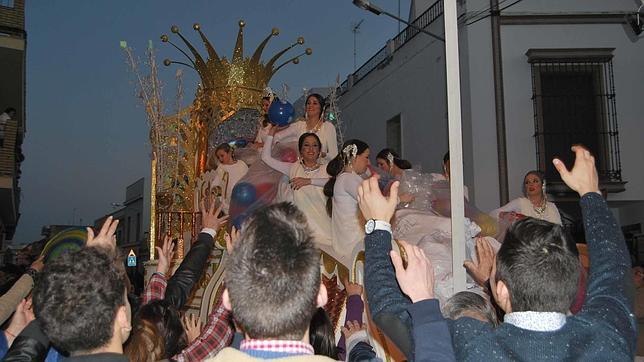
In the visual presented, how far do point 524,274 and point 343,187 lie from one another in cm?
322

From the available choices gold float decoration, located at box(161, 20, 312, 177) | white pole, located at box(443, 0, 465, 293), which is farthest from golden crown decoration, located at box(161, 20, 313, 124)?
white pole, located at box(443, 0, 465, 293)

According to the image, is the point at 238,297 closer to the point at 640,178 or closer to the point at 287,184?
the point at 287,184

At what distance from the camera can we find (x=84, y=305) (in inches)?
80.1

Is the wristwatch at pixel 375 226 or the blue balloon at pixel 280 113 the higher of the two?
the blue balloon at pixel 280 113

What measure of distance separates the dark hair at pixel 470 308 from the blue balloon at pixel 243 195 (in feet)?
13.2

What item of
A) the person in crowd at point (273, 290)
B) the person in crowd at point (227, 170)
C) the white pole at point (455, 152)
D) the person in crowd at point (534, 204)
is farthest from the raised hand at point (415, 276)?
the person in crowd at point (227, 170)

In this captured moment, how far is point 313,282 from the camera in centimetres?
170

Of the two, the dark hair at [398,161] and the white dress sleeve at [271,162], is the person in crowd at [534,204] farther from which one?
the white dress sleeve at [271,162]

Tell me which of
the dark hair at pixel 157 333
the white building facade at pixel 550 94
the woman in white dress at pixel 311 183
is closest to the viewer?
the dark hair at pixel 157 333

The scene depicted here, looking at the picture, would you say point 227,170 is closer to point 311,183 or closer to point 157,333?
point 311,183

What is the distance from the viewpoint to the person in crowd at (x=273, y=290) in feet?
5.35

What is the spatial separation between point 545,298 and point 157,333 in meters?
1.44

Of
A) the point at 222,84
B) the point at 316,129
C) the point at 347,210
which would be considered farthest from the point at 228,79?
the point at 347,210

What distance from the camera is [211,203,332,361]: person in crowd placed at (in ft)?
5.35
